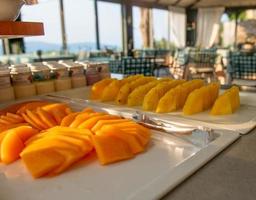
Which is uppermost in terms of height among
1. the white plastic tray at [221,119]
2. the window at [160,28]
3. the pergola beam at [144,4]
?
the pergola beam at [144,4]

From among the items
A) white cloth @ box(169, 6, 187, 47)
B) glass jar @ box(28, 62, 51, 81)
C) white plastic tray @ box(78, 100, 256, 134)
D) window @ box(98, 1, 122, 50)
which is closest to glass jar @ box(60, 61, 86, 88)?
glass jar @ box(28, 62, 51, 81)

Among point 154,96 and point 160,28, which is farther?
point 160,28

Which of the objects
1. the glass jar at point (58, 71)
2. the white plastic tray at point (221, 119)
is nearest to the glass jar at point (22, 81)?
the glass jar at point (58, 71)

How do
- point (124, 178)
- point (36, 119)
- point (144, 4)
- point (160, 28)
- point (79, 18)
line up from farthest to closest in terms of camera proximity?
1. point (160, 28)
2. point (144, 4)
3. point (79, 18)
4. point (36, 119)
5. point (124, 178)

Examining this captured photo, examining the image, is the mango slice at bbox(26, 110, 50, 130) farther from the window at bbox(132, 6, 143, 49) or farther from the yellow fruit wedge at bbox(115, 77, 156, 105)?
the window at bbox(132, 6, 143, 49)

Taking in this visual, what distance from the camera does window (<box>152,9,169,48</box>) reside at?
7.07 meters

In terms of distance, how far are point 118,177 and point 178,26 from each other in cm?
744

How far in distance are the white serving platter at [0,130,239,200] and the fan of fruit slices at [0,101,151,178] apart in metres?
0.02

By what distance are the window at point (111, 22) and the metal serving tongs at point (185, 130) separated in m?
4.55

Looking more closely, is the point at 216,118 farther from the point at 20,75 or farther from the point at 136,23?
the point at 136,23

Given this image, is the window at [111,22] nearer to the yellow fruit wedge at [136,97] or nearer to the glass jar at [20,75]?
the glass jar at [20,75]

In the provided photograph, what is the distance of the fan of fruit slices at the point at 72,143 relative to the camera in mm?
556

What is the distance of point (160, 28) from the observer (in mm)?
7332

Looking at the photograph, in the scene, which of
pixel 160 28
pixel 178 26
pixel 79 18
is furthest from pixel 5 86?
pixel 178 26
